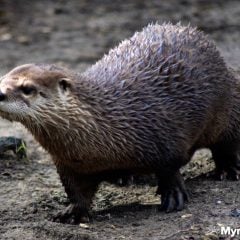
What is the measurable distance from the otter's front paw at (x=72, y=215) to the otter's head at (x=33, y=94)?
88 cm

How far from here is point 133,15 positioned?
1284cm

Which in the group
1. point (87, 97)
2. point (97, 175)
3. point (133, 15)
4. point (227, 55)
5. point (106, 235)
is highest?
point (133, 15)

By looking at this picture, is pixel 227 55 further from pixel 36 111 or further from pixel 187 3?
A: pixel 36 111

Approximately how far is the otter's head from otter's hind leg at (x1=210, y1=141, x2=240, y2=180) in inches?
67.9

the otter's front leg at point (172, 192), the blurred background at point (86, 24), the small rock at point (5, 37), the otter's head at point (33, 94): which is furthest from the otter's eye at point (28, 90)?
the small rock at point (5, 37)

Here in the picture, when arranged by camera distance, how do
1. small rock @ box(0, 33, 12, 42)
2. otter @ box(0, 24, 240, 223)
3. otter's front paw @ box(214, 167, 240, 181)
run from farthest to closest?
1. small rock @ box(0, 33, 12, 42)
2. otter's front paw @ box(214, 167, 240, 181)
3. otter @ box(0, 24, 240, 223)

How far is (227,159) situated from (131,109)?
1270mm

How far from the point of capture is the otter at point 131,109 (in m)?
5.52

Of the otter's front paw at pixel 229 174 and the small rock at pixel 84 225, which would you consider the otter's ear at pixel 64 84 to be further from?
the otter's front paw at pixel 229 174

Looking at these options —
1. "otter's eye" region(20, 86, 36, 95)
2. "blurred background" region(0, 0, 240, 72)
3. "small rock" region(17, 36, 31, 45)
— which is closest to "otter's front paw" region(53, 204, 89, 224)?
"otter's eye" region(20, 86, 36, 95)

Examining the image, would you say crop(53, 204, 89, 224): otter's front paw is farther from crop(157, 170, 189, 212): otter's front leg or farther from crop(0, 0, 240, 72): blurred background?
crop(0, 0, 240, 72): blurred background

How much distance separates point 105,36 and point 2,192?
17.7ft

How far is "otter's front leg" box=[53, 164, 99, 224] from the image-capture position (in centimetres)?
606

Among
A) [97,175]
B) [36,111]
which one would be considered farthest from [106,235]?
[36,111]
